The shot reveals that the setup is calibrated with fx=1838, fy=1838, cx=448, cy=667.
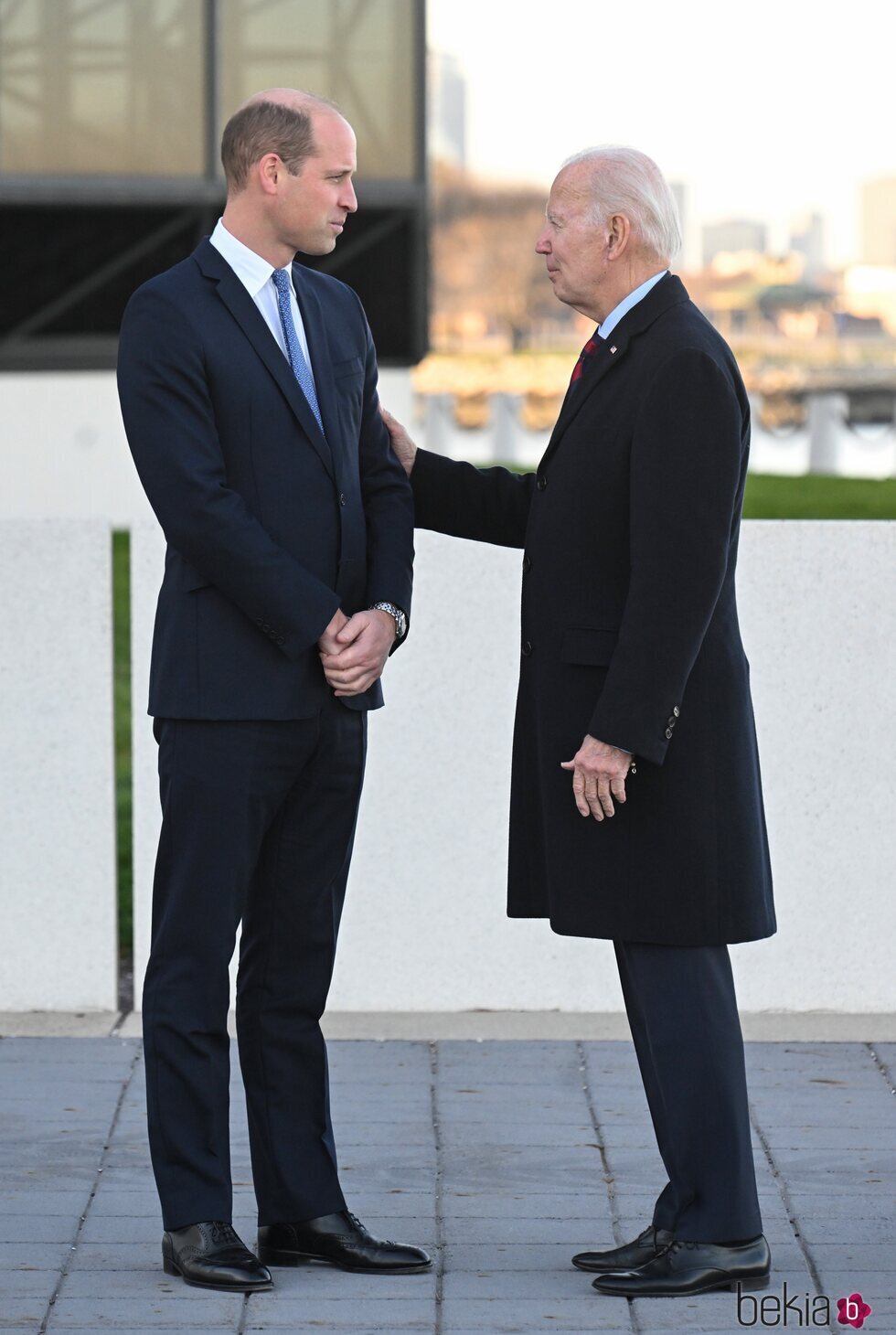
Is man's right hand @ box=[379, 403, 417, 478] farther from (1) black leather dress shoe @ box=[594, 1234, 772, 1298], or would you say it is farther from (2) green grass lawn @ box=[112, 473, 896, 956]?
(2) green grass lawn @ box=[112, 473, 896, 956]

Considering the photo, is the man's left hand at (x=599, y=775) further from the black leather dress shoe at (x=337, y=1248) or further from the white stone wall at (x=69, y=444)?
the white stone wall at (x=69, y=444)

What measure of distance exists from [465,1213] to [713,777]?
104 cm

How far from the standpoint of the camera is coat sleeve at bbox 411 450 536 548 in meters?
3.71

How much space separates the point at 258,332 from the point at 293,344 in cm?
10

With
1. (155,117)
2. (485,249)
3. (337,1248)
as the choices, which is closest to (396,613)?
(337,1248)

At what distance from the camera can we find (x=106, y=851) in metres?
4.98

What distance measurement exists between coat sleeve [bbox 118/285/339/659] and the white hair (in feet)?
2.47

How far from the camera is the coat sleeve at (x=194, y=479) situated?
3.11 meters

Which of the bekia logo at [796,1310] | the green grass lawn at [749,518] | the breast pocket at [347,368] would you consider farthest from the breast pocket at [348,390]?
the green grass lawn at [749,518]

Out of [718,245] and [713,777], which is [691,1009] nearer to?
[713,777]

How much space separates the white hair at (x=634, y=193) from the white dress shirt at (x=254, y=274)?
1.89ft

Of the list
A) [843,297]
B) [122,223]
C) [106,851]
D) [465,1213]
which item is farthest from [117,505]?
[843,297]

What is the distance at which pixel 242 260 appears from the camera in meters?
3.26

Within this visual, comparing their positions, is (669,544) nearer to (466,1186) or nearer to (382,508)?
(382,508)
